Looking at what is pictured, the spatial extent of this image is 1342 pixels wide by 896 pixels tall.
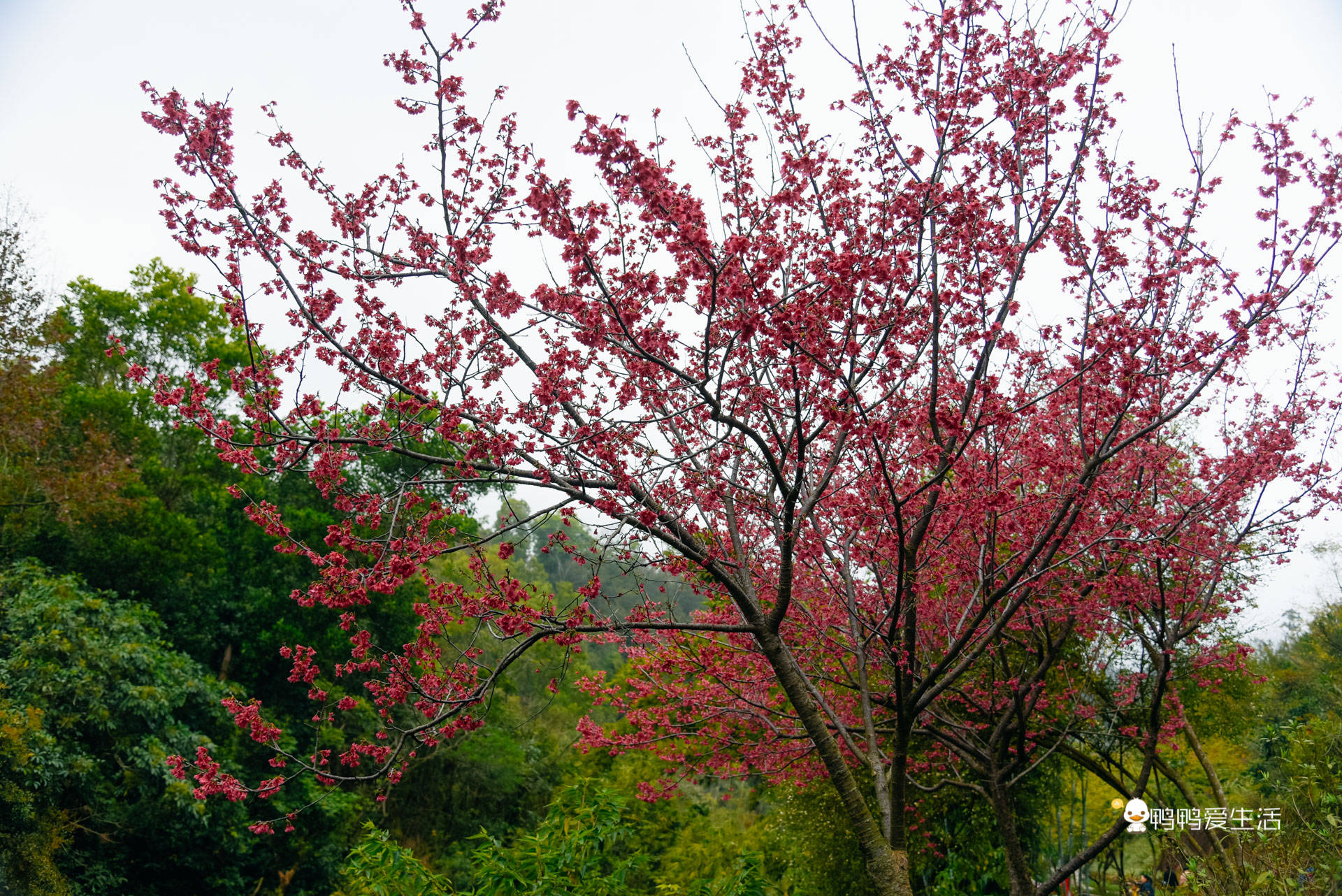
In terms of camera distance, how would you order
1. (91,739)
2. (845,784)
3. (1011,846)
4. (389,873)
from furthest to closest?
1. (91,739)
2. (1011,846)
3. (389,873)
4. (845,784)

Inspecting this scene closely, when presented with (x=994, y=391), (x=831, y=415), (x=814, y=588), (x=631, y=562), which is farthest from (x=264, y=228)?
(x=814, y=588)

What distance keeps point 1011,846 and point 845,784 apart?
97.6 inches

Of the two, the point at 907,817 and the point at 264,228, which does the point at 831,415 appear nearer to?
the point at 264,228

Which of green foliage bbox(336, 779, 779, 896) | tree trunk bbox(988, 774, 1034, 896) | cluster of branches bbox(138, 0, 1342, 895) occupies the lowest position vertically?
tree trunk bbox(988, 774, 1034, 896)

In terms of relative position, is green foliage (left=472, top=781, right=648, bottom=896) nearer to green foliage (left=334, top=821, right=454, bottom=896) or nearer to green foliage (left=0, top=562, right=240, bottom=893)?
green foliage (left=334, top=821, right=454, bottom=896)

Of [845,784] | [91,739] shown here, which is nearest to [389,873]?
[845,784]

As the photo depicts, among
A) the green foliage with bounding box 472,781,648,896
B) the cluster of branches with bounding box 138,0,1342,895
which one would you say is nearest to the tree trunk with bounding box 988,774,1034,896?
the cluster of branches with bounding box 138,0,1342,895

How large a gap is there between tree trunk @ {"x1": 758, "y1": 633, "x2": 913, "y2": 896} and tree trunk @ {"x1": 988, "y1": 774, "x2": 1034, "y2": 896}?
1.90 metres

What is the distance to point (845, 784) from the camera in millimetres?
3809

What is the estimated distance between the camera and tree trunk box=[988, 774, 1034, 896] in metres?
5.14

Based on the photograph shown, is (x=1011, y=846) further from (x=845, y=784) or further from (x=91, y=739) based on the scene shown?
(x=91, y=739)

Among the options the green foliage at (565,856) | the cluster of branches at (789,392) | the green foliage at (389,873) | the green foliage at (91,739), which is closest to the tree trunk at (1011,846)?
the cluster of branches at (789,392)

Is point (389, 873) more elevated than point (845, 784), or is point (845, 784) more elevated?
point (845, 784)

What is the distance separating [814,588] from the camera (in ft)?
18.7
